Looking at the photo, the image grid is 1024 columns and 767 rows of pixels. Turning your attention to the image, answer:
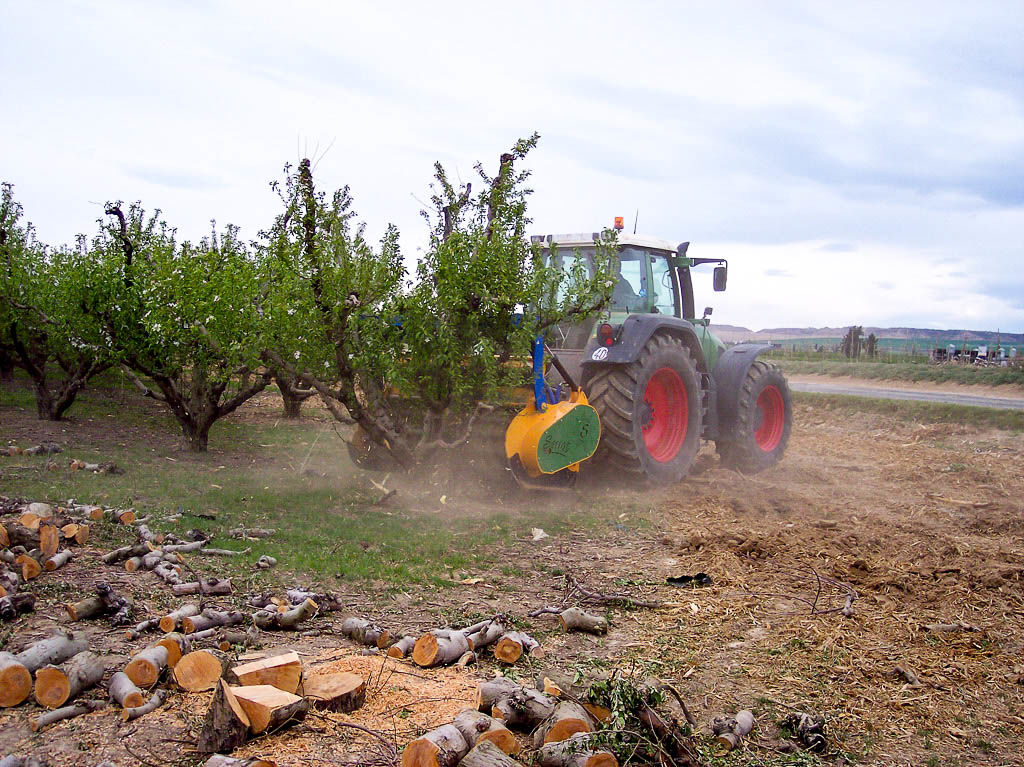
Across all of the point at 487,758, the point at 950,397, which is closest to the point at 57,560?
the point at 487,758

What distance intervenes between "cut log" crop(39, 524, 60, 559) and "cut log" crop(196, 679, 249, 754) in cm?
260

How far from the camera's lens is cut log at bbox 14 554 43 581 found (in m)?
4.59

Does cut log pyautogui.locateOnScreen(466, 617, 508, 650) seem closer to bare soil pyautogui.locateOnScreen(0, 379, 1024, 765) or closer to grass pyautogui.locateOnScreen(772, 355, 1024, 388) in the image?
bare soil pyautogui.locateOnScreen(0, 379, 1024, 765)

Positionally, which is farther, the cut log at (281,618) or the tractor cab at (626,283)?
the tractor cab at (626,283)

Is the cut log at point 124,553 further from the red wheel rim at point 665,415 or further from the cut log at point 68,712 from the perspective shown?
the red wheel rim at point 665,415

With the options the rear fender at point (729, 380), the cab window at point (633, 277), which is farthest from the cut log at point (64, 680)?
the rear fender at point (729, 380)

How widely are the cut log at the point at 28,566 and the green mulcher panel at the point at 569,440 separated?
3.75 meters

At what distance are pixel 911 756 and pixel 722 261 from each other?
711 centimetres

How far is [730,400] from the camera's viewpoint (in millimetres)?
9570

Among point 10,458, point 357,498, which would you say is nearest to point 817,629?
point 357,498

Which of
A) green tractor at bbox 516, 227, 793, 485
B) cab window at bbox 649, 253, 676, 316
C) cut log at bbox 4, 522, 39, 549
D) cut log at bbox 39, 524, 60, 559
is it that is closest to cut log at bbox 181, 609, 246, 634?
cut log at bbox 39, 524, 60, 559

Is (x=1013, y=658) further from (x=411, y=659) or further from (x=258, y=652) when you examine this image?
(x=258, y=652)

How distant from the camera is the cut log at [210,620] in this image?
393cm

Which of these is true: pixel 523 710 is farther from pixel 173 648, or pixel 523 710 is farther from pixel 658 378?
pixel 658 378
